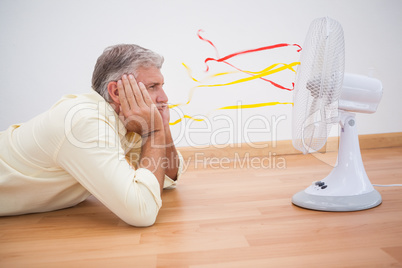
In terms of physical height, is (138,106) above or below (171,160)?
above

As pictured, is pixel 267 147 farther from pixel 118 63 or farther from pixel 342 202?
pixel 118 63

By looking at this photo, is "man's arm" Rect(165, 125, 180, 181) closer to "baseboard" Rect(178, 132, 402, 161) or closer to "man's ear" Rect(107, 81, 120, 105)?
"man's ear" Rect(107, 81, 120, 105)

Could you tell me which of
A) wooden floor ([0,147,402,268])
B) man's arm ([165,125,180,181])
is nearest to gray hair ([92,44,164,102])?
man's arm ([165,125,180,181])

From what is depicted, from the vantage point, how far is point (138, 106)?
124 cm

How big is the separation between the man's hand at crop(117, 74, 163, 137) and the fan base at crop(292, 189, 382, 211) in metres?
0.62

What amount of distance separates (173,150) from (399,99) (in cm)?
191

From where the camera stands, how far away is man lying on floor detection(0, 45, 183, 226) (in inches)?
41.2

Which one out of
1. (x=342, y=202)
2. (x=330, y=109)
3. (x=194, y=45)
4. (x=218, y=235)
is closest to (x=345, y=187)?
(x=342, y=202)

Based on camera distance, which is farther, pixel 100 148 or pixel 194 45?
pixel 194 45

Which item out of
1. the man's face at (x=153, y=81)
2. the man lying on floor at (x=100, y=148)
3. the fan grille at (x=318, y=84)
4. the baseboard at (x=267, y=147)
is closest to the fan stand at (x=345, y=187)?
the fan grille at (x=318, y=84)

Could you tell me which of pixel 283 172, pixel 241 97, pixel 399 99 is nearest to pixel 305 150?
pixel 283 172

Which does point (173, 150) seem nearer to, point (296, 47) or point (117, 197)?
point (117, 197)

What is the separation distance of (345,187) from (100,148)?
86 centimetres

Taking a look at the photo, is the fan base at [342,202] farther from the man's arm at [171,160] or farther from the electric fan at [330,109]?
the man's arm at [171,160]
